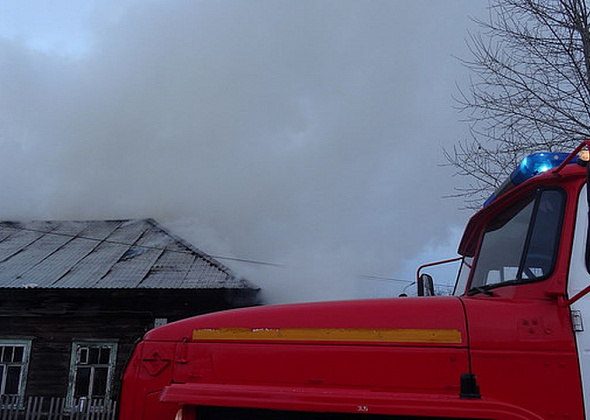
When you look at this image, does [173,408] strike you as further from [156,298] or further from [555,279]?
[156,298]

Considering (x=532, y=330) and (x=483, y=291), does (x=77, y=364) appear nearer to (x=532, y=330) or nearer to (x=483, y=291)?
(x=483, y=291)

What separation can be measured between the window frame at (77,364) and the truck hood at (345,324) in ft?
27.1

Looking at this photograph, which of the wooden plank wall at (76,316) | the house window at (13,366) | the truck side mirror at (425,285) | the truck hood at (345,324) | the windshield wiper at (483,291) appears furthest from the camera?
the house window at (13,366)

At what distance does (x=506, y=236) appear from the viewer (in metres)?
2.75

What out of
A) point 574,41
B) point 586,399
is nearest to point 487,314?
point 586,399

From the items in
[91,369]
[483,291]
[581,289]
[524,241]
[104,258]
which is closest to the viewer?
[581,289]

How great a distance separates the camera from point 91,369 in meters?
10.1

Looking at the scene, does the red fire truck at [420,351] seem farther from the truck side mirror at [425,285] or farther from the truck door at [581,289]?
the truck side mirror at [425,285]

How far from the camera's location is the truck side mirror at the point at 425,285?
3774 mm

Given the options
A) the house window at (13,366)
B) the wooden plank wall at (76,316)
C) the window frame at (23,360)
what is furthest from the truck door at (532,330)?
the house window at (13,366)

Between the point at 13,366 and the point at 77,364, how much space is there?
50.6 inches

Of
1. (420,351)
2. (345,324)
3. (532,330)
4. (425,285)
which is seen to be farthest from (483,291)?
(425,285)

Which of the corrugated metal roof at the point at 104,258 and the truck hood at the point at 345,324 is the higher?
the corrugated metal roof at the point at 104,258

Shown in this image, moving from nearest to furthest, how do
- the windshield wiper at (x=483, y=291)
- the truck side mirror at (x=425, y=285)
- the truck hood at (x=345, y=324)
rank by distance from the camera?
the truck hood at (x=345, y=324) < the windshield wiper at (x=483, y=291) < the truck side mirror at (x=425, y=285)
